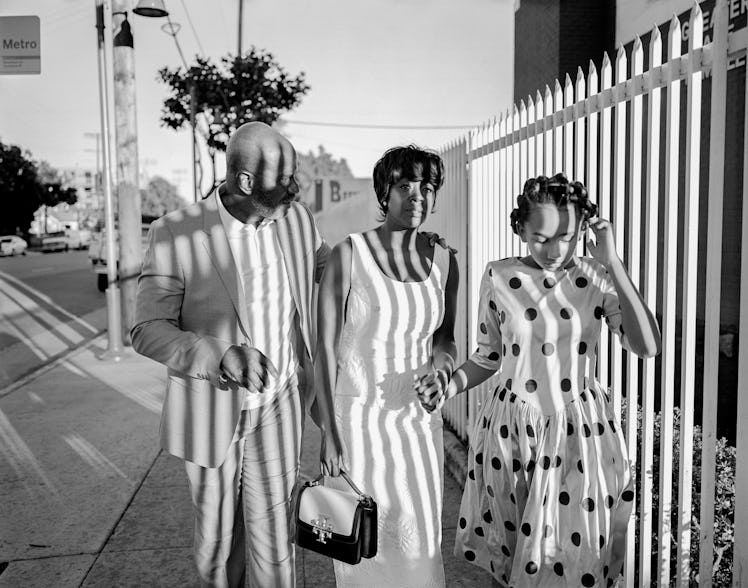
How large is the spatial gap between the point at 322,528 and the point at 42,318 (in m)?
14.6

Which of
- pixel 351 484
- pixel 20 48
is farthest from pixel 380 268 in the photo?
pixel 20 48

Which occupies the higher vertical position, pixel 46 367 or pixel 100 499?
pixel 46 367

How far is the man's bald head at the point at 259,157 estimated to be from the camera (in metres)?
2.36

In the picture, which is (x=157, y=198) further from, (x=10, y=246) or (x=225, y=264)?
(x=225, y=264)

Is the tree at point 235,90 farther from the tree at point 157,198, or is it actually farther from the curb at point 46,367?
the tree at point 157,198

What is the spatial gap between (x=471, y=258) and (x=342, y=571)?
9.21 ft

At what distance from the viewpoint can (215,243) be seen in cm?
245

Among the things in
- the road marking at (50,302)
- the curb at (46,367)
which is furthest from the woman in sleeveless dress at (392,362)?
the road marking at (50,302)

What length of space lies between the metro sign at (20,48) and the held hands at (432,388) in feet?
21.9

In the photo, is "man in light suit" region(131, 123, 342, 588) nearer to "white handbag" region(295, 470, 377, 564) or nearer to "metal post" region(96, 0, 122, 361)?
"white handbag" region(295, 470, 377, 564)

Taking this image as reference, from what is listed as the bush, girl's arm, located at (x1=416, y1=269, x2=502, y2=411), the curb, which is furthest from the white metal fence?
the curb

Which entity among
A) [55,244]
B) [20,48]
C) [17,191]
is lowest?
[55,244]

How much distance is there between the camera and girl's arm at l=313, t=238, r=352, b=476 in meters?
2.53

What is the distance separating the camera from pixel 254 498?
8.61 feet
